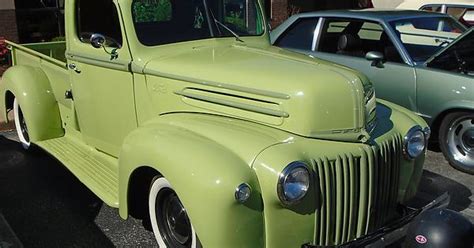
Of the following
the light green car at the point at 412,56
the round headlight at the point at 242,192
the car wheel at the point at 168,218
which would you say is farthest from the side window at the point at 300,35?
the round headlight at the point at 242,192

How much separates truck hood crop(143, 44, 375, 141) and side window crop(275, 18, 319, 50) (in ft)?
9.70

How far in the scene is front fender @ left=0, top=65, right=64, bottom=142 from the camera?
16.6 ft

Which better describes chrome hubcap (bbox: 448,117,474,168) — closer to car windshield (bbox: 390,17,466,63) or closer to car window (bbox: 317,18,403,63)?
car windshield (bbox: 390,17,466,63)

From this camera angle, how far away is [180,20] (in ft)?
12.6

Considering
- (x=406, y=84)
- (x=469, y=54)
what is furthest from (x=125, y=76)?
(x=469, y=54)

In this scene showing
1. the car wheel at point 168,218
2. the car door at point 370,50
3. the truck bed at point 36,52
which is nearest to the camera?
the car wheel at point 168,218

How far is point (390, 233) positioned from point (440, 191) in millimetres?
2022

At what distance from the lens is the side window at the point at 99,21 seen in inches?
Result: 152

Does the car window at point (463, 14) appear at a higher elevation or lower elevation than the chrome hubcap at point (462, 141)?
higher

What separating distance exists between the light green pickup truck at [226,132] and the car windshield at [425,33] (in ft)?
7.82

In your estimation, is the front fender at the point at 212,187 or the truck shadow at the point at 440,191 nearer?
the front fender at the point at 212,187

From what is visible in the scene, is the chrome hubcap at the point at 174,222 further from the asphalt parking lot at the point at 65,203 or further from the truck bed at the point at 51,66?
the truck bed at the point at 51,66

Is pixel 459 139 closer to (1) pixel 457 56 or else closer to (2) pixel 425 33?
(1) pixel 457 56

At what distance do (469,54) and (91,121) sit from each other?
3.93 meters
